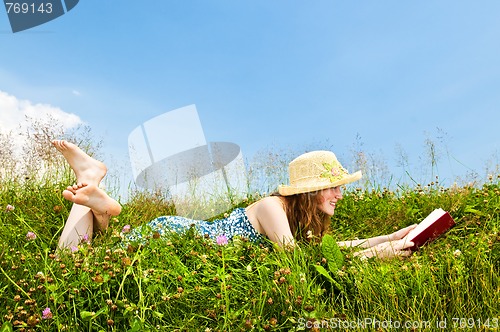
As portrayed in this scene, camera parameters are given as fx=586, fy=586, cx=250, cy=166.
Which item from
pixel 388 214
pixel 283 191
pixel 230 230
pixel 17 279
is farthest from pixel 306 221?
pixel 17 279

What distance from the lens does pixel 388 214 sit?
18.2 ft

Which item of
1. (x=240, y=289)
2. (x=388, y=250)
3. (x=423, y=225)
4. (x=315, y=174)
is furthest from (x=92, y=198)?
(x=423, y=225)

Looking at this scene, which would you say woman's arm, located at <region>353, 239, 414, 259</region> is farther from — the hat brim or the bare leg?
the bare leg

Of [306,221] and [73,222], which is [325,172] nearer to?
[306,221]

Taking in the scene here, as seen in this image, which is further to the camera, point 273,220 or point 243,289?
point 273,220

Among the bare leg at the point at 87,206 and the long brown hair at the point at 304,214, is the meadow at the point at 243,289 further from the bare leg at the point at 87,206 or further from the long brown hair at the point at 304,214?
the long brown hair at the point at 304,214

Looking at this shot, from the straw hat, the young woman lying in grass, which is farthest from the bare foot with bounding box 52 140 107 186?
the straw hat

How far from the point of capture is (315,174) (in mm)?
4582

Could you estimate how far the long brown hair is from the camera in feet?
14.9

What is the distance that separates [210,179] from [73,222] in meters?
2.13

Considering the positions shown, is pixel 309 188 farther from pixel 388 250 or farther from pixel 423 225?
pixel 423 225

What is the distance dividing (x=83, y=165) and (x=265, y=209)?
1584 mm

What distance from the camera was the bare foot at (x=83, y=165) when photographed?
4.69 m

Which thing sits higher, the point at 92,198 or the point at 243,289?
the point at 92,198
